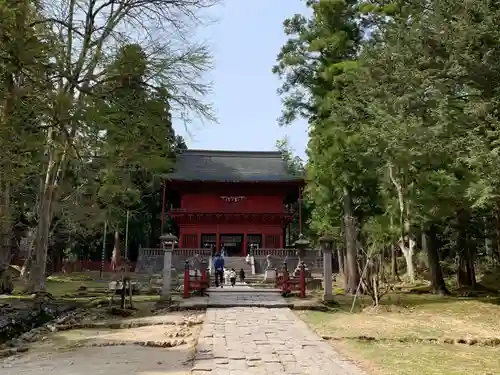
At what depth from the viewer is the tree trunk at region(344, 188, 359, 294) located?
1803cm

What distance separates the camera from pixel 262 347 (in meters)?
7.98

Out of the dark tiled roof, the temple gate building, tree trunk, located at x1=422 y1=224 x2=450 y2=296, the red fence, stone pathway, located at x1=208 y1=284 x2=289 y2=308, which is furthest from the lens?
the red fence

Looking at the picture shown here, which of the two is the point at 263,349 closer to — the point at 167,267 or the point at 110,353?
the point at 110,353

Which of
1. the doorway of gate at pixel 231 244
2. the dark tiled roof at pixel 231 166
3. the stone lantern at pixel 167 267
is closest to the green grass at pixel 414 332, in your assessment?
the stone lantern at pixel 167 267

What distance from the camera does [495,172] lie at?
412 inches

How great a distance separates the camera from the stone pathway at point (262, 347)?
643 centimetres

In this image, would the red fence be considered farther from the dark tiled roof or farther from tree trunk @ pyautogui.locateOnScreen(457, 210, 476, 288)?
tree trunk @ pyautogui.locateOnScreen(457, 210, 476, 288)

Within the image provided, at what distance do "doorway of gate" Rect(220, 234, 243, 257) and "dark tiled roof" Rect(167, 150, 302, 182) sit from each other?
470cm

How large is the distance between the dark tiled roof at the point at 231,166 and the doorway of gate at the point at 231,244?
185 inches

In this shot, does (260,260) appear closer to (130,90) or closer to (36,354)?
(130,90)

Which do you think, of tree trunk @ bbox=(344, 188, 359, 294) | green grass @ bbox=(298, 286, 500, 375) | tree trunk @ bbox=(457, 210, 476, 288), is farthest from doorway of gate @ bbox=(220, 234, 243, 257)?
green grass @ bbox=(298, 286, 500, 375)

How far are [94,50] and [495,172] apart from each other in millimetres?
10317

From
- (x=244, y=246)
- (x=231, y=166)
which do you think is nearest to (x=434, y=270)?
(x=244, y=246)

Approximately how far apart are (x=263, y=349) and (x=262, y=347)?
0.54 ft
